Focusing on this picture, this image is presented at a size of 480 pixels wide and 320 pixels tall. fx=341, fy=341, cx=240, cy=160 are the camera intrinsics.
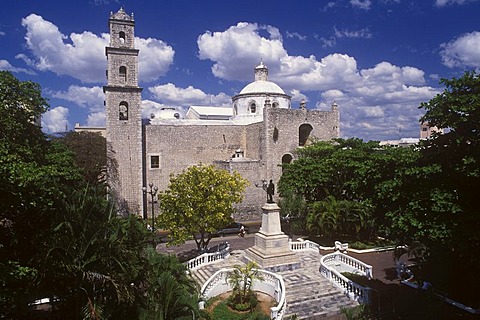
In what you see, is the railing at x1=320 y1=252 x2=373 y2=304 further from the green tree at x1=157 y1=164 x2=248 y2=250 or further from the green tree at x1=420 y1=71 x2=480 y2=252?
the green tree at x1=157 y1=164 x2=248 y2=250

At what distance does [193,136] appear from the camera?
98.8ft

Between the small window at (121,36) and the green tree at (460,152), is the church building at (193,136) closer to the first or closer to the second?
the small window at (121,36)

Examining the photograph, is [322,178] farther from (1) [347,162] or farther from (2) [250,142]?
(2) [250,142]

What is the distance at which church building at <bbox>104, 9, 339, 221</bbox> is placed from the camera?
84.1ft

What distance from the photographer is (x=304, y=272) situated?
1380 cm

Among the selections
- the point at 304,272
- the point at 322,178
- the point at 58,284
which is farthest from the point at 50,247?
the point at 322,178

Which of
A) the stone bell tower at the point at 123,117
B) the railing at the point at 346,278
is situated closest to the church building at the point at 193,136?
the stone bell tower at the point at 123,117

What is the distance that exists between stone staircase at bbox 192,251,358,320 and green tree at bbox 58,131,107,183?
45.8ft

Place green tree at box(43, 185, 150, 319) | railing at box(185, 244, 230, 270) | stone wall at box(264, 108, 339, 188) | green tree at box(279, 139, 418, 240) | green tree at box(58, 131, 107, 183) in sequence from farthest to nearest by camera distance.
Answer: stone wall at box(264, 108, 339, 188) → green tree at box(58, 131, 107, 183) → green tree at box(279, 139, 418, 240) → railing at box(185, 244, 230, 270) → green tree at box(43, 185, 150, 319)

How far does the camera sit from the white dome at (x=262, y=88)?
35.1 meters

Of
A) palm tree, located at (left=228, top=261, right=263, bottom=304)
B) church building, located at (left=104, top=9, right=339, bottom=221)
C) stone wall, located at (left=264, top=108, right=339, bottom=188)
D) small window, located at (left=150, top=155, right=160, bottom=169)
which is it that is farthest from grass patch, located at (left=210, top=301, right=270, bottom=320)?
small window, located at (left=150, top=155, right=160, bottom=169)

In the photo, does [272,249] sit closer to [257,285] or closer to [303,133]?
[257,285]

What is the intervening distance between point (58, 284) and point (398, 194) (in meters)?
8.63

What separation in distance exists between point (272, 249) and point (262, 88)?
2385cm
